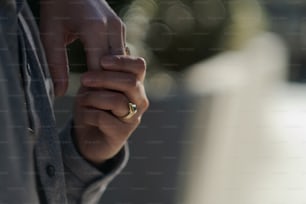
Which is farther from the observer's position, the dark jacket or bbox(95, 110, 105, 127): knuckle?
bbox(95, 110, 105, 127): knuckle

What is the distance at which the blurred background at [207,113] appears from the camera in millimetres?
2102

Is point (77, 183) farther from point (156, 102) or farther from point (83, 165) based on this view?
point (156, 102)

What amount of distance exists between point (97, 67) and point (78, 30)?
41 mm

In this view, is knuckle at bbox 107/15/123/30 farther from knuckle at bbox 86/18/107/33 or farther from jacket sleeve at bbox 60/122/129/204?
jacket sleeve at bbox 60/122/129/204

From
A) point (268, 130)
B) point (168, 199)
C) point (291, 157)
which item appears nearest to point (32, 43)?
A: point (168, 199)

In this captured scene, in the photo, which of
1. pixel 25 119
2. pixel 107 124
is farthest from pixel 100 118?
pixel 25 119

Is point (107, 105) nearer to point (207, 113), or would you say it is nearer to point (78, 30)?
point (78, 30)

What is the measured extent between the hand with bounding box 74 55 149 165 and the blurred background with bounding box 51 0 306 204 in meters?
0.80

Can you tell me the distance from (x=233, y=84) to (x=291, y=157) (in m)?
0.33

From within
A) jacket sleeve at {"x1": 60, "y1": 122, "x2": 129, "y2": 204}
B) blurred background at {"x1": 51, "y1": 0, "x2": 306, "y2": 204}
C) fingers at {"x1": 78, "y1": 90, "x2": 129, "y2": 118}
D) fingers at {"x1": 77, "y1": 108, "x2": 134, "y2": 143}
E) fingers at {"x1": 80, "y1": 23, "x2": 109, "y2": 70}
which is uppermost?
fingers at {"x1": 80, "y1": 23, "x2": 109, "y2": 70}

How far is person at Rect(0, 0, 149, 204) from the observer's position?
649 millimetres

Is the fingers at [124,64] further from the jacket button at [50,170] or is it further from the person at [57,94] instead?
the jacket button at [50,170]

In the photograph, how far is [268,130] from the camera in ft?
8.77

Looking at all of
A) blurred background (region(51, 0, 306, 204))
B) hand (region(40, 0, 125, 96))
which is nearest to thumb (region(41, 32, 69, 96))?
hand (region(40, 0, 125, 96))
